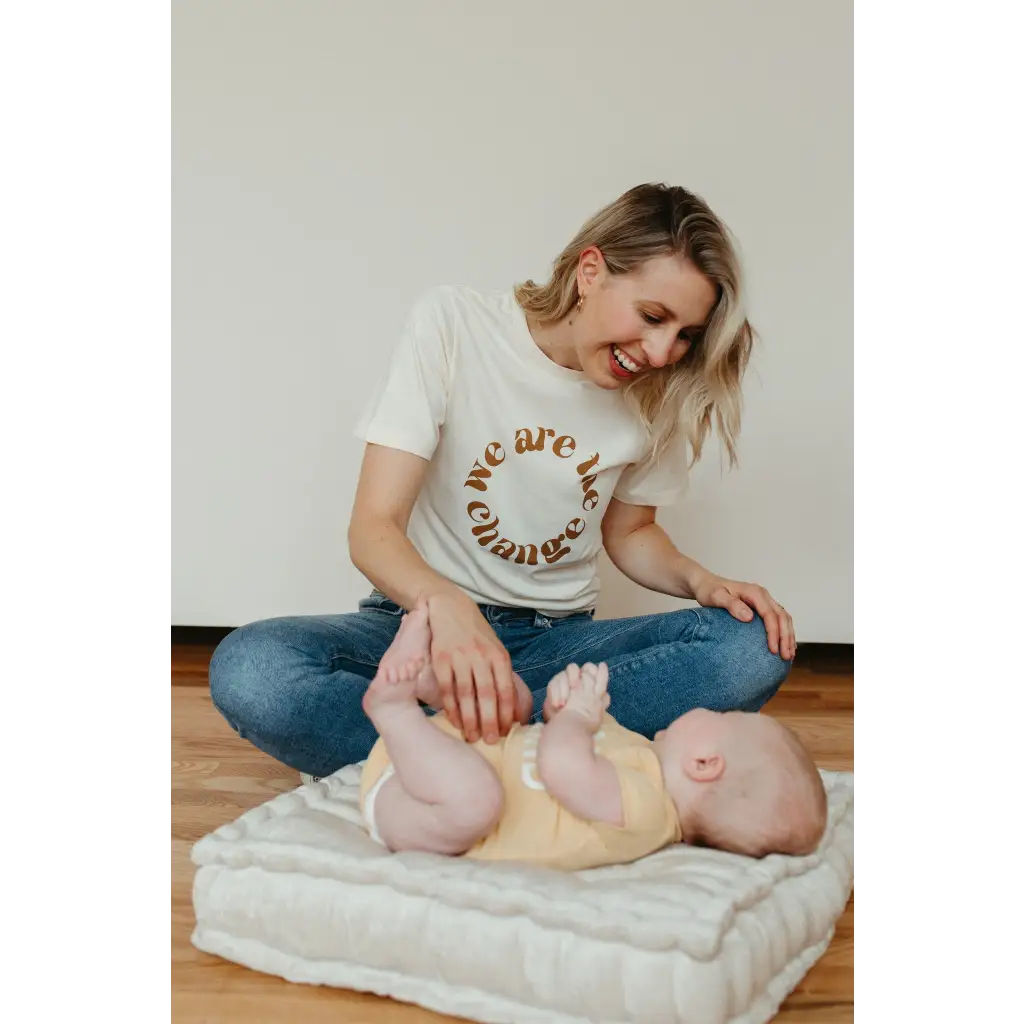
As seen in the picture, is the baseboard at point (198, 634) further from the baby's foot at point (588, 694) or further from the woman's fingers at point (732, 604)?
the baby's foot at point (588, 694)

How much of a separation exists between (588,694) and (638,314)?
447mm

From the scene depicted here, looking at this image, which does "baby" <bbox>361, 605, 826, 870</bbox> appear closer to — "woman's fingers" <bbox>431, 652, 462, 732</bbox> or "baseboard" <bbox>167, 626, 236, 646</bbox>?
"woman's fingers" <bbox>431, 652, 462, 732</bbox>

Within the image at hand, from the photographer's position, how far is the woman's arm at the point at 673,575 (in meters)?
1.19

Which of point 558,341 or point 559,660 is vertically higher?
point 558,341

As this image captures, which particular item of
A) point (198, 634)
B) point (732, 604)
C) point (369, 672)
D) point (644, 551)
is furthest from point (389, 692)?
point (198, 634)

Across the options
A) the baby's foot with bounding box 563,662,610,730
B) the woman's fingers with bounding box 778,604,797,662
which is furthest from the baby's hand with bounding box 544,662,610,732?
the woman's fingers with bounding box 778,604,797,662

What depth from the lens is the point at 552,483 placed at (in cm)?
125

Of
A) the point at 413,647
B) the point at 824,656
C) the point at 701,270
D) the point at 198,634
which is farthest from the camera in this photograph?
the point at 198,634

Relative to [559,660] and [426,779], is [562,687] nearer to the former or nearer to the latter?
[426,779]

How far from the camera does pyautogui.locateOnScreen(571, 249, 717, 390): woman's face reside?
1.12m

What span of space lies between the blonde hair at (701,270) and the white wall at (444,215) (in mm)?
222

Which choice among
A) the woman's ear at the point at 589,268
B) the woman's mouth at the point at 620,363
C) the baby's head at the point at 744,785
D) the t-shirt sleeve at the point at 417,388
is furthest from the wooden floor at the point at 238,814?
the woman's ear at the point at 589,268
